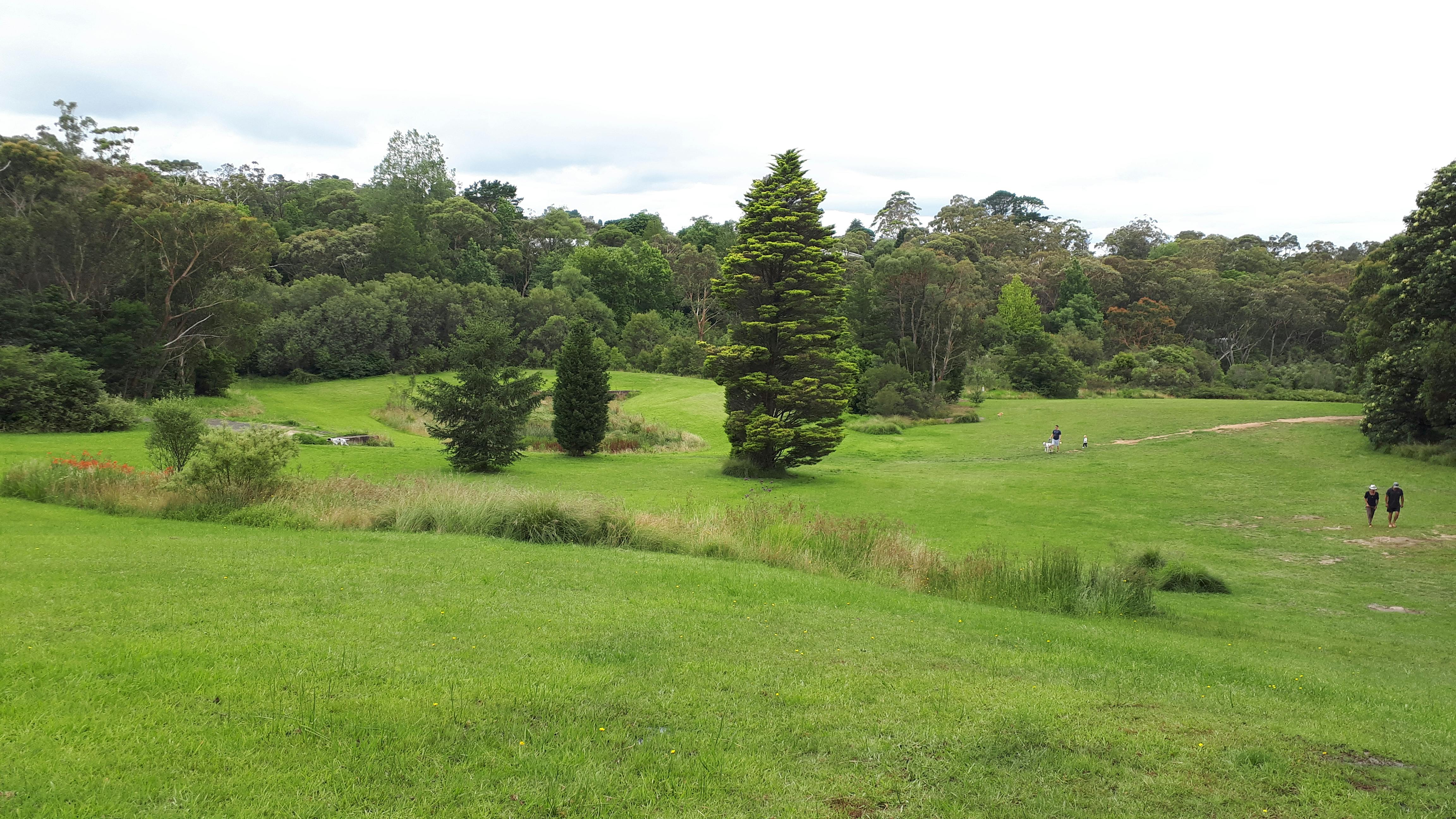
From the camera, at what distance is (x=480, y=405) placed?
84.4 ft

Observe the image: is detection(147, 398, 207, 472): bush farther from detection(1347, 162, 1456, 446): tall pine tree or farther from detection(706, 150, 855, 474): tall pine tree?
detection(1347, 162, 1456, 446): tall pine tree

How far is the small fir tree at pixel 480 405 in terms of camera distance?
25.8 m

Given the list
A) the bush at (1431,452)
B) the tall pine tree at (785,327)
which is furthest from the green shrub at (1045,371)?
the tall pine tree at (785,327)

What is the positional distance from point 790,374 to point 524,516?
1590 centimetres

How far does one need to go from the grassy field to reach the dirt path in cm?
2455

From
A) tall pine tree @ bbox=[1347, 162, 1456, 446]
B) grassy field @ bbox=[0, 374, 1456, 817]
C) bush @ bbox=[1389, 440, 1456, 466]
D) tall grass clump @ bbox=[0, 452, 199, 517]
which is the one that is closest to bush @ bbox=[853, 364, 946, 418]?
tall pine tree @ bbox=[1347, 162, 1456, 446]

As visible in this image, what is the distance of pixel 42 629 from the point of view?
635 centimetres

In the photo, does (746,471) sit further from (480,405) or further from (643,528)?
(643,528)

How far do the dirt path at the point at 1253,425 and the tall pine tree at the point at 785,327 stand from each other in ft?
58.7

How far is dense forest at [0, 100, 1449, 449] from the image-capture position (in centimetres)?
3816

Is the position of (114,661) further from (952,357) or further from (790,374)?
(952,357)

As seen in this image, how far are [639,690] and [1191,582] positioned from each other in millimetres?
13200

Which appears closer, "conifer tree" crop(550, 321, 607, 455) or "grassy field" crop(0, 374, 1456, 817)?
"grassy field" crop(0, 374, 1456, 817)

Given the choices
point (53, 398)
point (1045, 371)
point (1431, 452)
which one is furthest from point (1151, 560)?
point (1045, 371)
